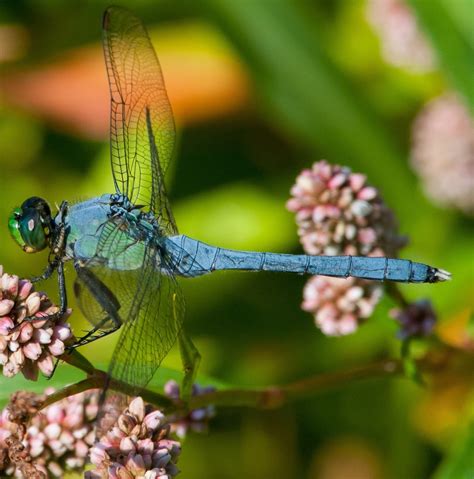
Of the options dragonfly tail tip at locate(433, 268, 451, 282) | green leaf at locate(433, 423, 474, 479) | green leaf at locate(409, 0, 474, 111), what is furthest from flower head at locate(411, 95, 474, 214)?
green leaf at locate(433, 423, 474, 479)

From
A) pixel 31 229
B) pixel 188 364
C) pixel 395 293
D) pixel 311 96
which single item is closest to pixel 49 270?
pixel 31 229

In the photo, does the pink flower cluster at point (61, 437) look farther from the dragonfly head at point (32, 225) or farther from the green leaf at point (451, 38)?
the green leaf at point (451, 38)

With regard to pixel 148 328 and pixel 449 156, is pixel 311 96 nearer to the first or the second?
pixel 449 156

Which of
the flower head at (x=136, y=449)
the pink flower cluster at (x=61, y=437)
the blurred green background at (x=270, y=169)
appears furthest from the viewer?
the blurred green background at (x=270, y=169)

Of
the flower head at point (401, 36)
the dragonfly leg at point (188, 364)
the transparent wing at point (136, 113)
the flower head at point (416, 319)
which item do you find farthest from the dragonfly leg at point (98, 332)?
the flower head at point (401, 36)

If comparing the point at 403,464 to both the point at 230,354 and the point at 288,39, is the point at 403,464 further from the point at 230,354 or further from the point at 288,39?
the point at 288,39

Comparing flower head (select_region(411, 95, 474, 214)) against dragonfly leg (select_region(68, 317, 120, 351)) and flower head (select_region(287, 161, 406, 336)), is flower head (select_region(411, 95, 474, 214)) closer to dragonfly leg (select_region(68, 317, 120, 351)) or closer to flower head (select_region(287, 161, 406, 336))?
flower head (select_region(287, 161, 406, 336))
